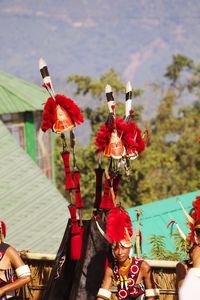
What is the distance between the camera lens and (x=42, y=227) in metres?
10.3

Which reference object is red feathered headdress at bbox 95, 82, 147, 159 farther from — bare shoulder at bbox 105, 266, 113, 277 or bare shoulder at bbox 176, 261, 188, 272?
bare shoulder at bbox 176, 261, 188, 272

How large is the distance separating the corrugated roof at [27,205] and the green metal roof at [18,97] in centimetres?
196

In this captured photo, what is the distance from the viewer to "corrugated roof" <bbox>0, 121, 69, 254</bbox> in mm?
10000

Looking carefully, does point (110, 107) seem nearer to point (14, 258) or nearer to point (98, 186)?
point (98, 186)

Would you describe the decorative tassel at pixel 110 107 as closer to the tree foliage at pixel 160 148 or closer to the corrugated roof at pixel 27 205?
the corrugated roof at pixel 27 205

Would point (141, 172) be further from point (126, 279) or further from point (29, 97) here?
point (126, 279)

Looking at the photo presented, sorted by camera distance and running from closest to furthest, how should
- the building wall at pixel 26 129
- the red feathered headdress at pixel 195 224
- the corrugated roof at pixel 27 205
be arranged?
the red feathered headdress at pixel 195 224 < the corrugated roof at pixel 27 205 < the building wall at pixel 26 129

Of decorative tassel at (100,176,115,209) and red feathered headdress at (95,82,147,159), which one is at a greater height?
red feathered headdress at (95,82,147,159)

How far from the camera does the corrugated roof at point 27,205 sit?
1000 centimetres

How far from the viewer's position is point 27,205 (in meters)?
10.8

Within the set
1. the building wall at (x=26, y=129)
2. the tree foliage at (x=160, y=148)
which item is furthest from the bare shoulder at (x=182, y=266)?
the building wall at (x=26, y=129)

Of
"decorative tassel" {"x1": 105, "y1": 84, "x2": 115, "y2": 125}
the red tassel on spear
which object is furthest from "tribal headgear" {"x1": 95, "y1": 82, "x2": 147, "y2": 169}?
the red tassel on spear

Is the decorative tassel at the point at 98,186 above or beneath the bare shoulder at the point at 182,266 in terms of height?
above

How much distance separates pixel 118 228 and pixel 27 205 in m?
5.66
